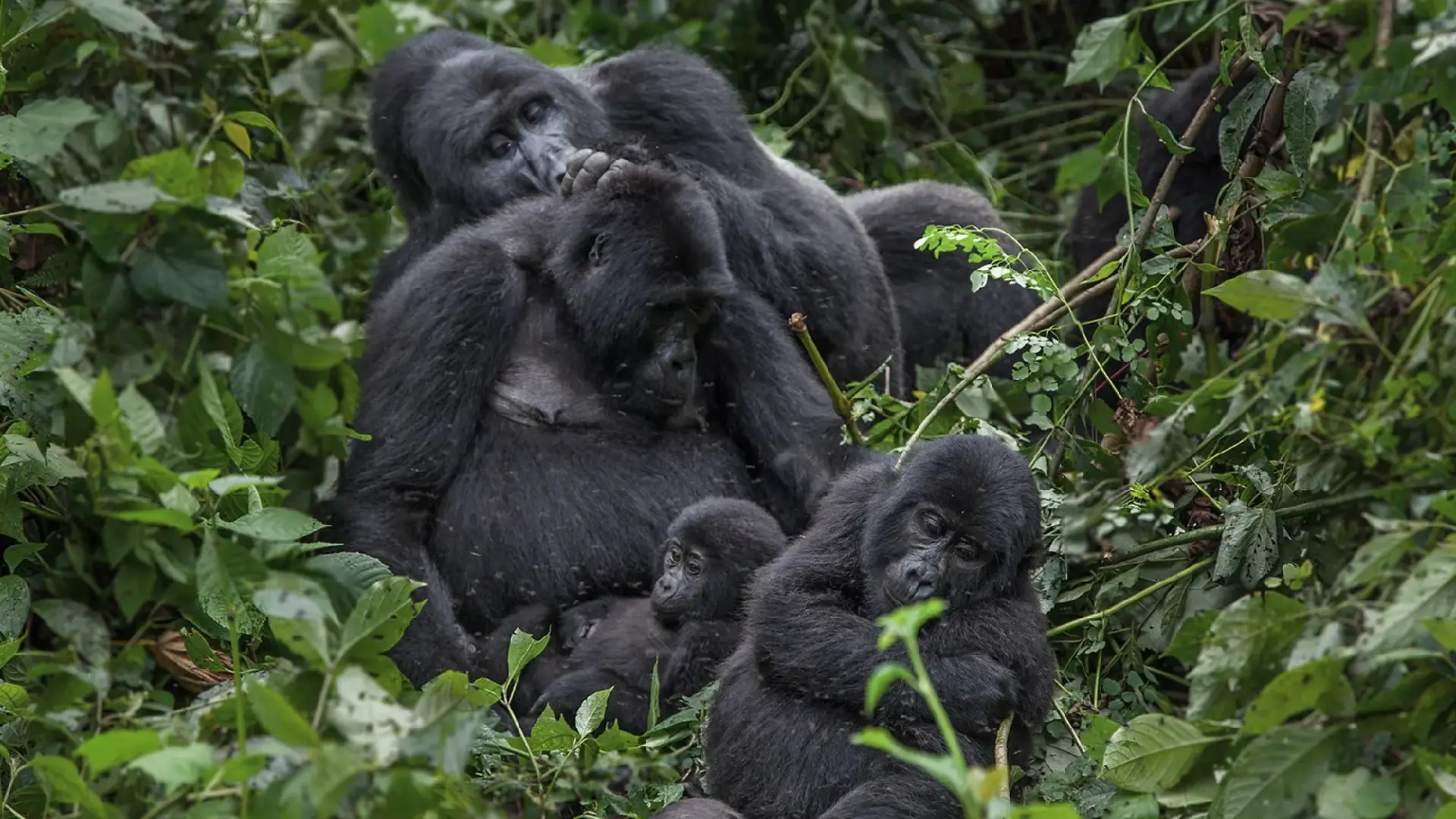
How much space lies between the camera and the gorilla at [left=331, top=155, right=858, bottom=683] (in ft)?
13.3

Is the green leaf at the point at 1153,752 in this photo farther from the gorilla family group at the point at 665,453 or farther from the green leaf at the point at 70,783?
the green leaf at the point at 70,783

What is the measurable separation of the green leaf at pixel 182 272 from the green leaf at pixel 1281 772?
4.90 ft

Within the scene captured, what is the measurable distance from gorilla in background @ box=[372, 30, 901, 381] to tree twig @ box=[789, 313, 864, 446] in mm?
342

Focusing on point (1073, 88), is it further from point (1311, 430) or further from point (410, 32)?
point (1311, 430)

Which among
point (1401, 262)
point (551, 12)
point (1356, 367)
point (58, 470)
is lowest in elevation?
point (551, 12)

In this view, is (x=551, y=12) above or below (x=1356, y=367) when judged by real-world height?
below

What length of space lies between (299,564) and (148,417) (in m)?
0.28

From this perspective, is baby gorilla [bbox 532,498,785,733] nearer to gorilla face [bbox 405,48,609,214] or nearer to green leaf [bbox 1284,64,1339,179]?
gorilla face [bbox 405,48,609,214]

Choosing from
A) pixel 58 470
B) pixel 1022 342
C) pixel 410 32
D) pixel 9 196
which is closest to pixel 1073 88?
pixel 410 32

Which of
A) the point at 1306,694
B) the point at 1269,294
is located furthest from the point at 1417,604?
the point at 1269,294

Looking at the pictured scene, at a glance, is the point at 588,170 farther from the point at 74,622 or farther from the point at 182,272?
the point at 182,272

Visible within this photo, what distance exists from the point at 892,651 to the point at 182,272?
1.38 metres

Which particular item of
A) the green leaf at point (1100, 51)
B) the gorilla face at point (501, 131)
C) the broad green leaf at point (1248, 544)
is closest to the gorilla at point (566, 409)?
the gorilla face at point (501, 131)

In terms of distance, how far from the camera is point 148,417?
2402 mm
